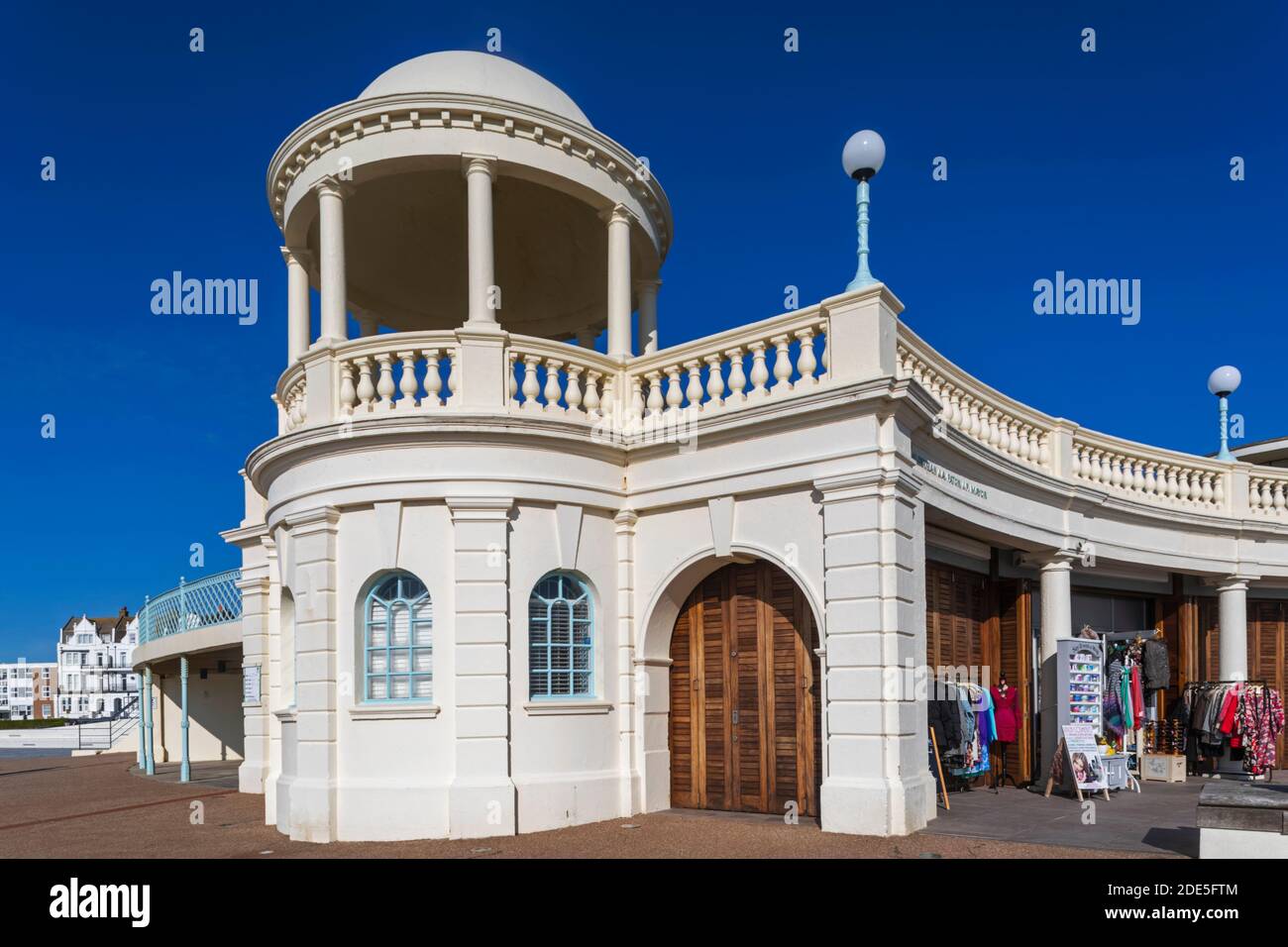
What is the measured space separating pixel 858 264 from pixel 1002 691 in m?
6.23

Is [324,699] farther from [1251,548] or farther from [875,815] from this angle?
[1251,548]

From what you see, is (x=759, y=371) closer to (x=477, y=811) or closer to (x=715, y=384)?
(x=715, y=384)

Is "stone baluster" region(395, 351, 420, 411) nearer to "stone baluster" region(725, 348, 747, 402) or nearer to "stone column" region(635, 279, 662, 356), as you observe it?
"stone baluster" region(725, 348, 747, 402)

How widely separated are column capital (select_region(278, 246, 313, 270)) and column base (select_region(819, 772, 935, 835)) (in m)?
9.67

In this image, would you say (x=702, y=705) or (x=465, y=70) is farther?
(x=465, y=70)

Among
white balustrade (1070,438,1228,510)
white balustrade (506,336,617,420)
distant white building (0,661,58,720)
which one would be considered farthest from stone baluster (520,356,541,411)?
distant white building (0,661,58,720)

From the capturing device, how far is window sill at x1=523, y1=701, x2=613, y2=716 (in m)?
11.2

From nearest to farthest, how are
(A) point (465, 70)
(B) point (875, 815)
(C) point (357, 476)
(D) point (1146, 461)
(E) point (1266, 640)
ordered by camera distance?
(B) point (875, 815), (C) point (357, 476), (A) point (465, 70), (D) point (1146, 461), (E) point (1266, 640)

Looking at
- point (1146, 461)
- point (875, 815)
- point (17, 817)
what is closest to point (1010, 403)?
point (1146, 461)

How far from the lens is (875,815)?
9719mm

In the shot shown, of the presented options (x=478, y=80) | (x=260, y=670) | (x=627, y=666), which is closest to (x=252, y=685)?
(x=260, y=670)

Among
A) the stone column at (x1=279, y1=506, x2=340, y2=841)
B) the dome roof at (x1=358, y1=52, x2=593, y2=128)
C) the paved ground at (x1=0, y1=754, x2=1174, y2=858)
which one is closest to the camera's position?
the paved ground at (x1=0, y1=754, x2=1174, y2=858)

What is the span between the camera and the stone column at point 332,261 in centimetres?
1218

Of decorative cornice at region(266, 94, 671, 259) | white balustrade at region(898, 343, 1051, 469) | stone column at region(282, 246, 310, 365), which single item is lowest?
white balustrade at region(898, 343, 1051, 469)
